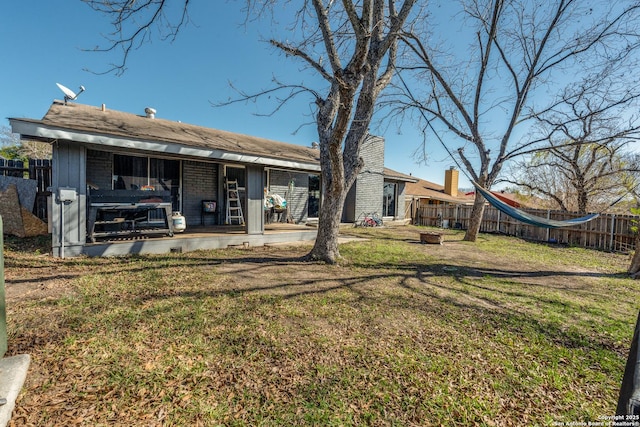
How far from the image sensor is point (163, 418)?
1936 millimetres

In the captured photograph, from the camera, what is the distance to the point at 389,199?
57.3ft

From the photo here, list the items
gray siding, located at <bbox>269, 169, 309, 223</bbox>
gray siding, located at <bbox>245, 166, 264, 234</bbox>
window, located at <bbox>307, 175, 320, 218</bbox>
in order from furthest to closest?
1. window, located at <bbox>307, 175, 320, 218</bbox>
2. gray siding, located at <bbox>269, 169, 309, 223</bbox>
3. gray siding, located at <bbox>245, 166, 264, 234</bbox>

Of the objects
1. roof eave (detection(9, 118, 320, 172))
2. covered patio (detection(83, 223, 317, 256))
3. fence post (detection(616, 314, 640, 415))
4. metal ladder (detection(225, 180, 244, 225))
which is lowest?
covered patio (detection(83, 223, 317, 256))

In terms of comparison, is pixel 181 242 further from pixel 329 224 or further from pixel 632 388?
pixel 632 388

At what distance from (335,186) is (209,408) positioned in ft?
15.8

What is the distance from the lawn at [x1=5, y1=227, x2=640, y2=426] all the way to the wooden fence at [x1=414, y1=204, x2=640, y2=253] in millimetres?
6869

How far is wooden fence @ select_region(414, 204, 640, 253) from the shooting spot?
34.9 feet

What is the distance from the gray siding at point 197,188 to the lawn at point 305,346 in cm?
411

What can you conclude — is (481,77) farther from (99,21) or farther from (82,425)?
(82,425)

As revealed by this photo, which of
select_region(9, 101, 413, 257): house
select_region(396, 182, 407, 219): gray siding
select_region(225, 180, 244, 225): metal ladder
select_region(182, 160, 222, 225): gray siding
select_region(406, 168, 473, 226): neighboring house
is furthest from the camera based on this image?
select_region(406, 168, 473, 226): neighboring house

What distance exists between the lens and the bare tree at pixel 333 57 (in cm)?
491

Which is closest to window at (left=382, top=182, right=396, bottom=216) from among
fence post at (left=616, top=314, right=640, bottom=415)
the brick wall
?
the brick wall

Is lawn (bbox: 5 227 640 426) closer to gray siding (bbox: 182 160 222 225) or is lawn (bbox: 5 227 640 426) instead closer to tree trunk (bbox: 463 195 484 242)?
gray siding (bbox: 182 160 222 225)

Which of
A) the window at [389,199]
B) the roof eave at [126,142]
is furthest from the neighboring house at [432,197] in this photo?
the roof eave at [126,142]
